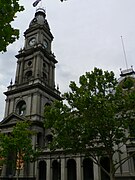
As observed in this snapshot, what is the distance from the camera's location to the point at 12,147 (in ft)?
105

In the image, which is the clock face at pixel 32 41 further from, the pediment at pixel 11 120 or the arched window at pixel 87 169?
the arched window at pixel 87 169

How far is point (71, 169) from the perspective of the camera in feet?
134

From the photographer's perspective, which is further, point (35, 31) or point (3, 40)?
point (35, 31)

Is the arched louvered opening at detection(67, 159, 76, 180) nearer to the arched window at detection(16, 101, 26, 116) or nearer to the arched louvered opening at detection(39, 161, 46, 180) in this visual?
the arched louvered opening at detection(39, 161, 46, 180)

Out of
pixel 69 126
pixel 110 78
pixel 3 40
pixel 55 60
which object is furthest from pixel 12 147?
pixel 55 60

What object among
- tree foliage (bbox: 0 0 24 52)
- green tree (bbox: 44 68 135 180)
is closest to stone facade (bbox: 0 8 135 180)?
green tree (bbox: 44 68 135 180)

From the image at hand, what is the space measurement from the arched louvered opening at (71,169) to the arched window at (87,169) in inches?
93.6

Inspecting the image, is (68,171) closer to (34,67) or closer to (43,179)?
(43,179)

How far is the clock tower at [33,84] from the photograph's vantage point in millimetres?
46781

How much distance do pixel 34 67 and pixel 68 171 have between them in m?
25.8

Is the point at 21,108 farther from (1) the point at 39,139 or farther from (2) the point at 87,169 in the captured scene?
(2) the point at 87,169

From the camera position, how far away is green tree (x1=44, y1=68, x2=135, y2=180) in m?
23.5

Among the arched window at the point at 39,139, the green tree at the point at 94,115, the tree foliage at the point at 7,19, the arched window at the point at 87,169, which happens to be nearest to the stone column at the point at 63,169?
the arched window at the point at 87,169

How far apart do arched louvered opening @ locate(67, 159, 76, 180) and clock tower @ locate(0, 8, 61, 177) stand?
6.70m
